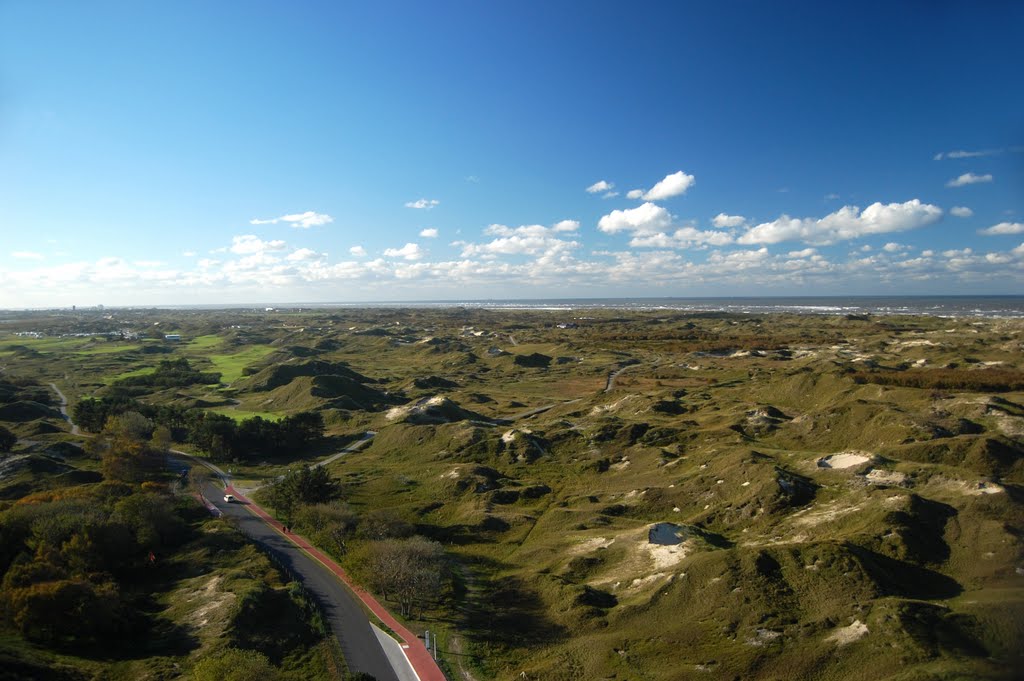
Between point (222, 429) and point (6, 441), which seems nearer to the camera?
point (6, 441)

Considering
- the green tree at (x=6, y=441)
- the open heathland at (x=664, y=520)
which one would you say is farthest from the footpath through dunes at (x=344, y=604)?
the green tree at (x=6, y=441)

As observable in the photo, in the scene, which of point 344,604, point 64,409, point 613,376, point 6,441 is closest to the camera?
point 344,604

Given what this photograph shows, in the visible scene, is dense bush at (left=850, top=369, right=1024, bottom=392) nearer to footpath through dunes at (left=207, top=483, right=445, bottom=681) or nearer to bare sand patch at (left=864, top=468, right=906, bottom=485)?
bare sand patch at (left=864, top=468, right=906, bottom=485)

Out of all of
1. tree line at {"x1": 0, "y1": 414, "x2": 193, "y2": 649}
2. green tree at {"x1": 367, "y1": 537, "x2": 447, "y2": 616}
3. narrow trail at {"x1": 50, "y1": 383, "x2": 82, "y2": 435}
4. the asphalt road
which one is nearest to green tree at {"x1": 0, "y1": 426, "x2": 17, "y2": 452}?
narrow trail at {"x1": 50, "y1": 383, "x2": 82, "y2": 435}

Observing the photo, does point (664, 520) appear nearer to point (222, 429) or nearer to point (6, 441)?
point (222, 429)

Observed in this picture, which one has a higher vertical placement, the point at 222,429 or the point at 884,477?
the point at 884,477

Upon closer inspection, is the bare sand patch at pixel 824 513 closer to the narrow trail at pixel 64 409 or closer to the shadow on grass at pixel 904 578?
the shadow on grass at pixel 904 578

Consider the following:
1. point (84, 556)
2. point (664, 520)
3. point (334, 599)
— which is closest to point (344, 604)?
point (334, 599)

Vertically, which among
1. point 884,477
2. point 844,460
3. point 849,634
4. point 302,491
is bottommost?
point 302,491
